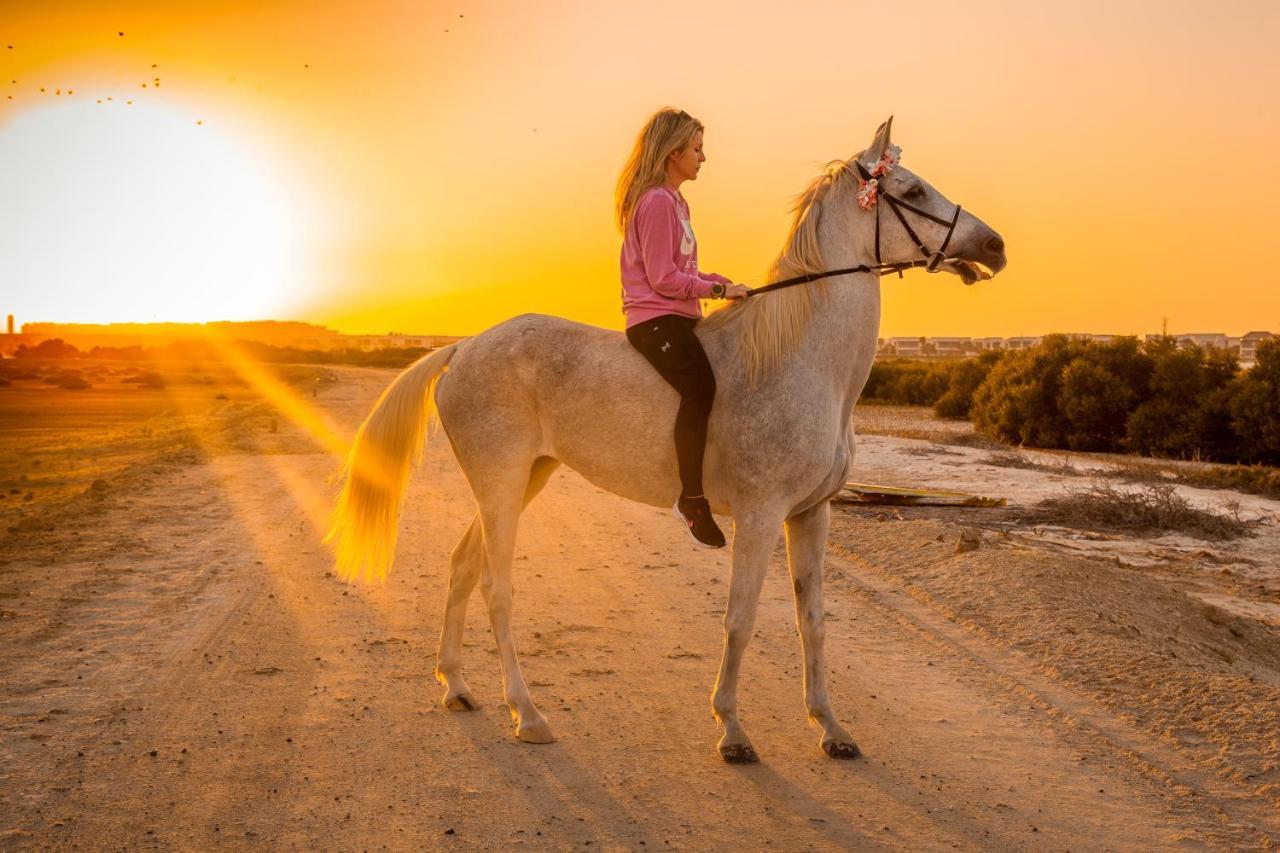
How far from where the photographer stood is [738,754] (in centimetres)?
460

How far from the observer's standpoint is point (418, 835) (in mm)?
3775

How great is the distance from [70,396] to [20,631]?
118 feet

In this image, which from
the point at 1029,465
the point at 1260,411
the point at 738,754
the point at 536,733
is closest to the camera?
the point at 738,754

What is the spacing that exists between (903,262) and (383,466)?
3253 millimetres

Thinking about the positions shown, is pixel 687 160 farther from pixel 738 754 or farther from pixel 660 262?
pixel 738 754

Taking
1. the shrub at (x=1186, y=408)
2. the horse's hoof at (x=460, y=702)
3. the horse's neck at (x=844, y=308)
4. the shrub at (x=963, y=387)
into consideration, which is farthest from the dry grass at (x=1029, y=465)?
the horse's hoof at (x=460, y=702)

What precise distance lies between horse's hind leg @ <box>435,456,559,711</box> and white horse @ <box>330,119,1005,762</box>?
13 millimetres

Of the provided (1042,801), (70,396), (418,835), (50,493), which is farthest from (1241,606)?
(70,396)

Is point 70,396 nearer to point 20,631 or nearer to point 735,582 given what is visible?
point 20,631

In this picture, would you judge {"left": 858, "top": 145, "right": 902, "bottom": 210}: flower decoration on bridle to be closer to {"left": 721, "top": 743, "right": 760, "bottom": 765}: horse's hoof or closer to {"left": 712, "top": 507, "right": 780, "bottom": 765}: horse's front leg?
{"left": 712, "top": 507, "right": 780, "bottom": 765}: horse's front leg

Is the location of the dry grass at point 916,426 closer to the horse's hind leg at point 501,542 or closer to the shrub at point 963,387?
the shrub at point 963,387

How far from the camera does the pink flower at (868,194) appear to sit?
4762mm

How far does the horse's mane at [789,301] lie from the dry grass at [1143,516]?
8165mm

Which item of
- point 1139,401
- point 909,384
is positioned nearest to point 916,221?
point 1139,401
